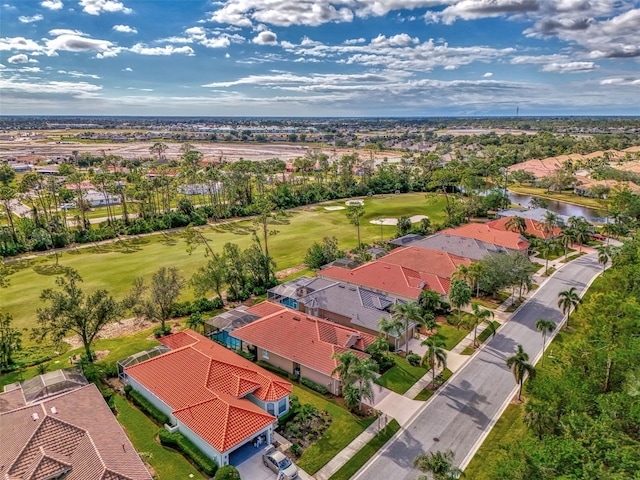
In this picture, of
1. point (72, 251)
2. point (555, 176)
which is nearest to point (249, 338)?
point (72, 251)

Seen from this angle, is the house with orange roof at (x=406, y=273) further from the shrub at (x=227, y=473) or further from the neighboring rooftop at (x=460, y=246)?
the shrub at (x=227, y=473)

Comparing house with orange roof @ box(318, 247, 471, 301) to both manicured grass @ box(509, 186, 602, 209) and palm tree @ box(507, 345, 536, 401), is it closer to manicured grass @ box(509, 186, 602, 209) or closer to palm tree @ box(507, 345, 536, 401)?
palm tree @ box(507, 345, 536, 401)

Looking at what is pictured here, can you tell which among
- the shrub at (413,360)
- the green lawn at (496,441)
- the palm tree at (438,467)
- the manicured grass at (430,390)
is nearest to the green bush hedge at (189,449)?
the palm tree at (438,467)

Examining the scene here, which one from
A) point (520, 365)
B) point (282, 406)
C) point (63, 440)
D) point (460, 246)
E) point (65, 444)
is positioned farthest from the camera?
point (460, 246)

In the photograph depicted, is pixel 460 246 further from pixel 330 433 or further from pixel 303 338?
pixel 330 433

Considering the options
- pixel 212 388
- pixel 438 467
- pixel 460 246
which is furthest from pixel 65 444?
pixel 460 246

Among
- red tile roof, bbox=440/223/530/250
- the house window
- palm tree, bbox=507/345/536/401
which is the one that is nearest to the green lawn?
palm tree, bbox=507/345/536/401
